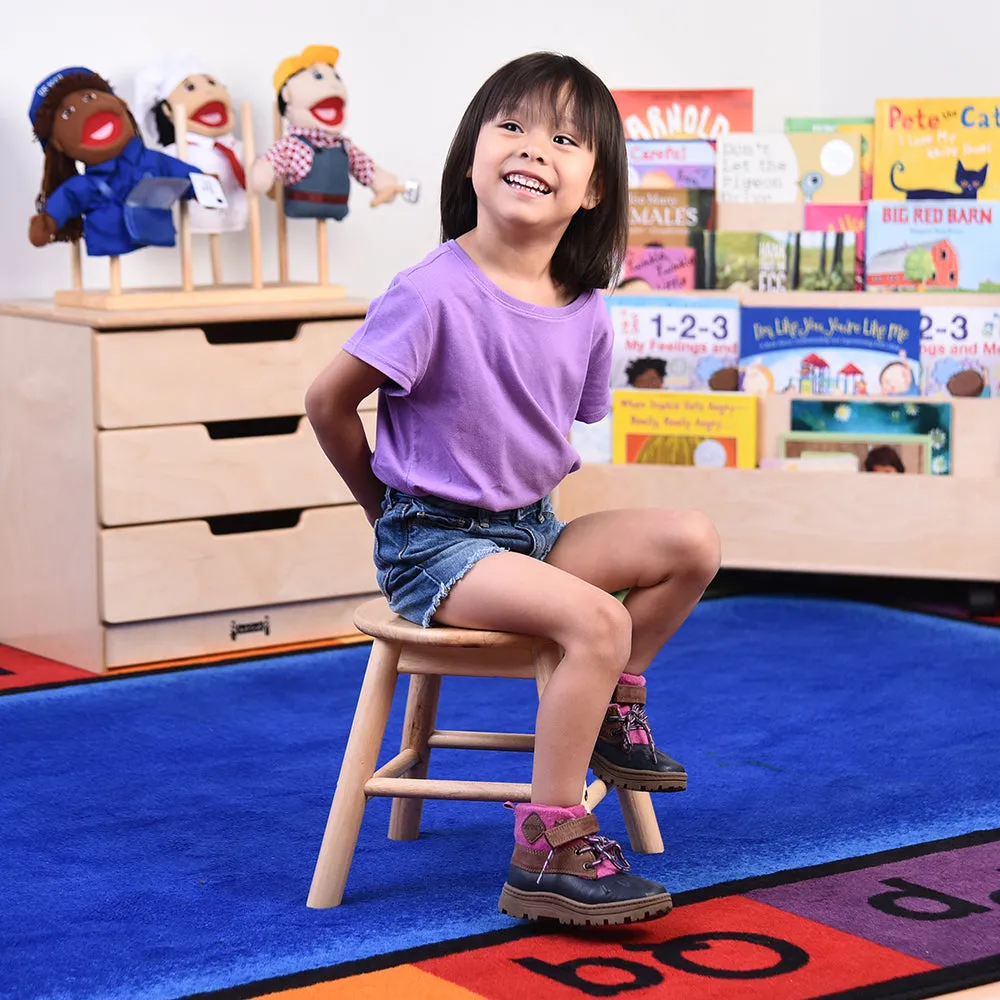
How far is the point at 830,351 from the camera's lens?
260 centimetres

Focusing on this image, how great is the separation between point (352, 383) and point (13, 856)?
0.56 m

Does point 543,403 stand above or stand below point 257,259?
below

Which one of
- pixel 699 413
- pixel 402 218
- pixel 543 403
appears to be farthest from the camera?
pixel 402 218

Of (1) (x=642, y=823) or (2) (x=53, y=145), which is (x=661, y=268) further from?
(1) (x=642, y=823)

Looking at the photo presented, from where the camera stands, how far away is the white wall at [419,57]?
2.52 metres

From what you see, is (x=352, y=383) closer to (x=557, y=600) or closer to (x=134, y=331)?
(x=557, y=600)

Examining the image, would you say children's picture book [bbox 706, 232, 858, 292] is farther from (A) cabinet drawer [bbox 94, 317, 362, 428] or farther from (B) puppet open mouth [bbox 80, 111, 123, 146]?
(B) puppet open mouth [bbox 80, 111, 123, 146]

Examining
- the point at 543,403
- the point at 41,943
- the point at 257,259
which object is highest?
the point at 257,259

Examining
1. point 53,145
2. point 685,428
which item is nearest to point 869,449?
point 685,428

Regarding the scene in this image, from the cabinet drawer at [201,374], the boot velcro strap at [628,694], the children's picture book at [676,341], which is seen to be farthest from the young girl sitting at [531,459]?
the children's picture book at [676,341]

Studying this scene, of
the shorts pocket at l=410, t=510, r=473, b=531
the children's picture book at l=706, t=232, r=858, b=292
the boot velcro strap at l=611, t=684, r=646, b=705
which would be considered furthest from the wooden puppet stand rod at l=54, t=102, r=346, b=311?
the boot velcro strap at l=611, t=684, r=646, b=705

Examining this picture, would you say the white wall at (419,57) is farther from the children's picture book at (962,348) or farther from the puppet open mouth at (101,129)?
the children's picture book at (962,348)

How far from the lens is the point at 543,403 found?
147 cm

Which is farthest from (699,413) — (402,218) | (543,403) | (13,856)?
(13,856)
